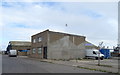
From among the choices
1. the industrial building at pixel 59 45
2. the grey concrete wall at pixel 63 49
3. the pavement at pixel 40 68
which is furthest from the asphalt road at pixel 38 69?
the industrial building at pixel 59 45

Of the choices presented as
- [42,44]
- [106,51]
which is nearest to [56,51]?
[42,44]

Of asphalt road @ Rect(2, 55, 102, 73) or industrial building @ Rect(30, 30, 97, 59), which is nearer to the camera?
asphalt road @ Rect(2, 55, 102, 73)

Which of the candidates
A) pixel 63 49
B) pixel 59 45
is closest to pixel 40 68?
pixel 59 45

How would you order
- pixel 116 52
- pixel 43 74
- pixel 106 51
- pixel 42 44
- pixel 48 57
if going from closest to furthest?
pixel 43 74 → pixel 48 57 → pixel 42 44 → pixel 106 51 → pixel 116 52

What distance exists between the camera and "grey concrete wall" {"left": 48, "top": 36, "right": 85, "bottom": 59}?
1615 inches

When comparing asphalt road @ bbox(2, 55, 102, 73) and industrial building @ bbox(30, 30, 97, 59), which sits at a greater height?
industrial building @ bbox(30, 30, 97, 59)

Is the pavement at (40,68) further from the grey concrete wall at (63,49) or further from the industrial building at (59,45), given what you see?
the industrial building at (59,45)

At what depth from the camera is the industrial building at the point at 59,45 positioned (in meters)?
41.1

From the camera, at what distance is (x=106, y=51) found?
47.8 metres

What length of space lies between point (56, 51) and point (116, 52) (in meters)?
27.9

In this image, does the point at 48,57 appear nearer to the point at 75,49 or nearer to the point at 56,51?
the point at 56,51

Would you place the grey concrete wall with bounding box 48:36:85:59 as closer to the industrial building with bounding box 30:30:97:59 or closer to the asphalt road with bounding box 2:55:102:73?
→ the industrial building with bounding box 30:30:97:59

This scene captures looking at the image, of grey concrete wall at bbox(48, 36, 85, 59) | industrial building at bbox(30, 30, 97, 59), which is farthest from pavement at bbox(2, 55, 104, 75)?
industrial building at bbox(30, 30, 97, 59)

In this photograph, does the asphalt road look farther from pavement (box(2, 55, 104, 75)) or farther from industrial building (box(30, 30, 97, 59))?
industrial building (box(30, 30, 97, 59))
